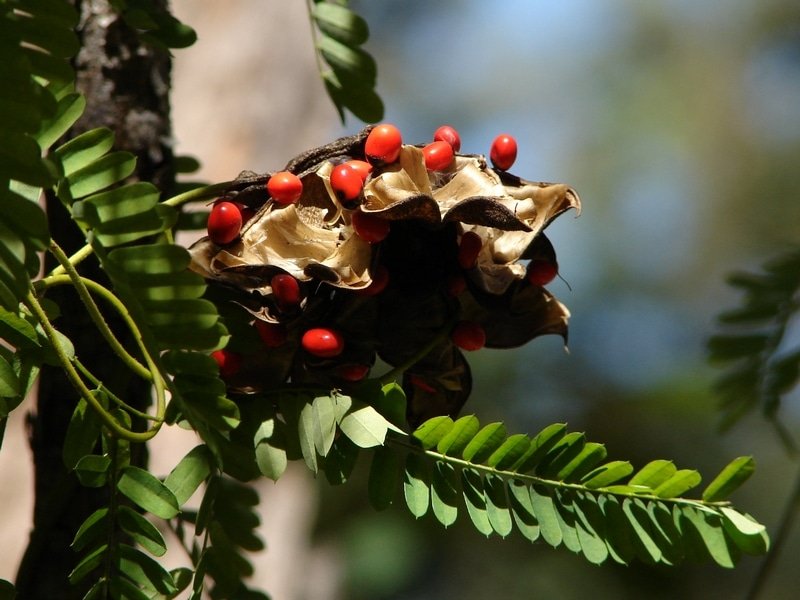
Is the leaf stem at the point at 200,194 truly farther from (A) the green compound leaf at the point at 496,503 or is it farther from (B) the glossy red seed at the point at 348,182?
(A) the green compound leaf at the point at 496,503

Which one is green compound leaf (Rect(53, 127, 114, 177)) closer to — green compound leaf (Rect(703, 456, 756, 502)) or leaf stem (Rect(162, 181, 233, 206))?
leaf stem (Rect(162, 181, 233, 206))

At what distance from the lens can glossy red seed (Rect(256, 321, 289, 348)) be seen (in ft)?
1.50

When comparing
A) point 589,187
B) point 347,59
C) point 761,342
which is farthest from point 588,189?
point 347,59

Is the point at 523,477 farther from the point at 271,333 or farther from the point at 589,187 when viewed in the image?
the point at 589,187

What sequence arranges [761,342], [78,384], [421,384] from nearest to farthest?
[78,384], [421,384], [761,342]

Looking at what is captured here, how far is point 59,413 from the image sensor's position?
59 centimetres

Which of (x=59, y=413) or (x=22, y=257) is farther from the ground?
(x=22, y=257)

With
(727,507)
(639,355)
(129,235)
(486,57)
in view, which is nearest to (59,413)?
(129,235)

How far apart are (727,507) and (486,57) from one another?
4653 millimetres

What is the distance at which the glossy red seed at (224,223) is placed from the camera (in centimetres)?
45

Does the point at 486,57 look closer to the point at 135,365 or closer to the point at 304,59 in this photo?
the point at 304,59

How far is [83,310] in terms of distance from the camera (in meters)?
0.58

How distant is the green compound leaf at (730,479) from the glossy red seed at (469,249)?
0.53 feet

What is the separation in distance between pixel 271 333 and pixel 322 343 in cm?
3
